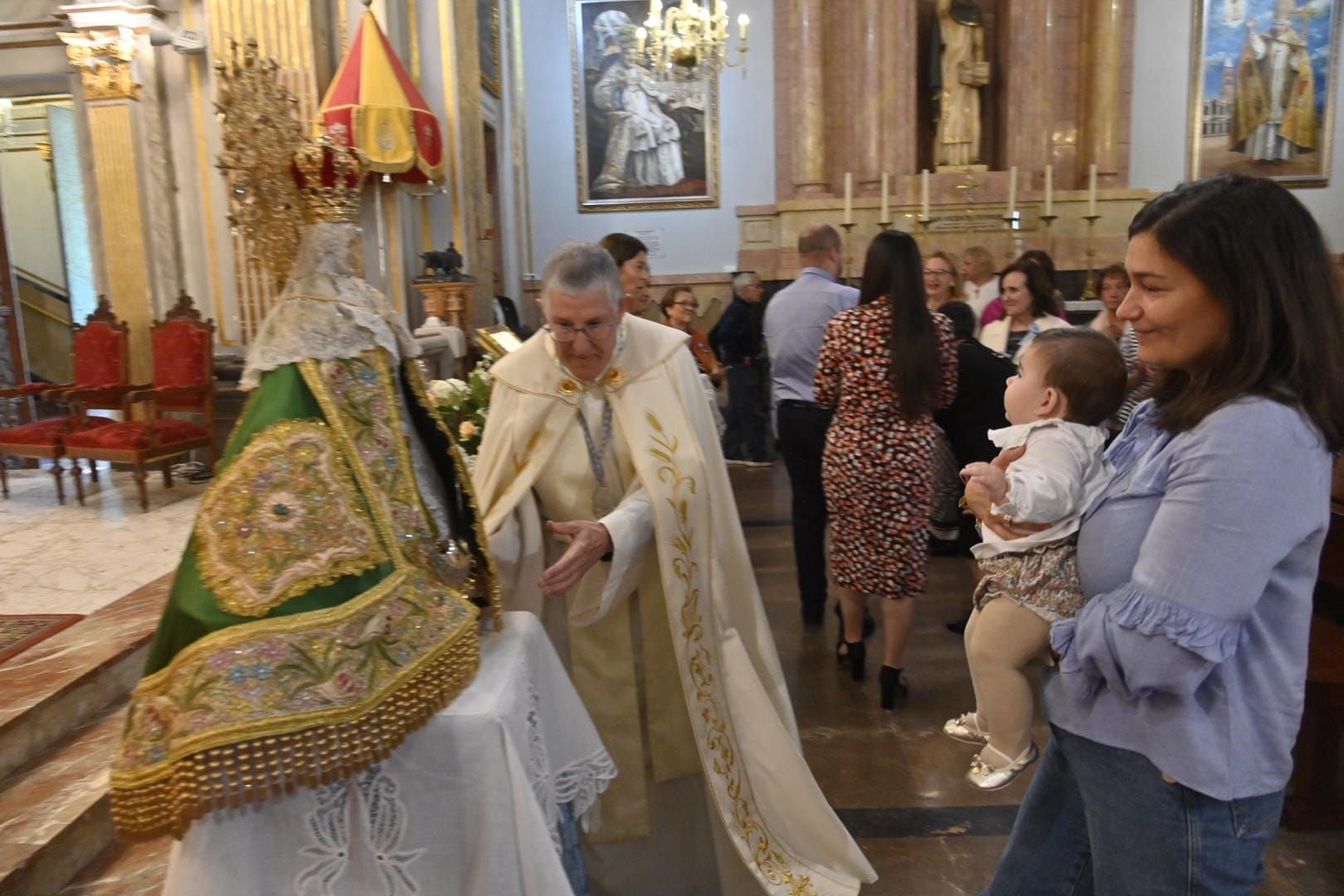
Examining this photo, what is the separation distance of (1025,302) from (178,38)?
6384 millimetres

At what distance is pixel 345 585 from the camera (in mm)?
1259

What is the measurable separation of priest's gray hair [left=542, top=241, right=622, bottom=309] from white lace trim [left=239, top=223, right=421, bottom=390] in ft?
2.19

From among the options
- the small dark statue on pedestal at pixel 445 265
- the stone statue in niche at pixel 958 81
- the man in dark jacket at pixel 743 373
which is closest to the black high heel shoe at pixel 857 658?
the small dark statue on pedestal at pixel 445 265

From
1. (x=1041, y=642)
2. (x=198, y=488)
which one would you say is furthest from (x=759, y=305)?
(x=1041, y=642)

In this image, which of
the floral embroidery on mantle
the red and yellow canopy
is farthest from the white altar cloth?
the red and yellow canopy

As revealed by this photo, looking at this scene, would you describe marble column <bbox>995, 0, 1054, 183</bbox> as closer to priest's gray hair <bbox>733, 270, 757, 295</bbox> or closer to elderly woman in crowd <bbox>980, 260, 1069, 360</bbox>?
priest's gray hair <bbox>733, 270, 757, 295</bbox>

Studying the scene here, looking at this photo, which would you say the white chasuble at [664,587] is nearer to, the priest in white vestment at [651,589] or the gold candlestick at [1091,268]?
the priest in white vestment at [651,589]

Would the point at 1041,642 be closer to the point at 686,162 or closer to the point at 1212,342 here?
the point at 1212,342

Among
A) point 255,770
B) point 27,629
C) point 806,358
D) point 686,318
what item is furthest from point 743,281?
point 255,770

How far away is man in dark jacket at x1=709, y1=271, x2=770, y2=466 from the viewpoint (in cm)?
856

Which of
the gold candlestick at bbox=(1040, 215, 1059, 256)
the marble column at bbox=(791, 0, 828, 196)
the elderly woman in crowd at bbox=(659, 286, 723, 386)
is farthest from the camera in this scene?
the marble column at bbox=(791, 0, 828, 196)

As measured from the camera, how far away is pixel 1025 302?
4.59 m

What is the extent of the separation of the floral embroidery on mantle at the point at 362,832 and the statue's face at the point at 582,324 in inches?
43.7

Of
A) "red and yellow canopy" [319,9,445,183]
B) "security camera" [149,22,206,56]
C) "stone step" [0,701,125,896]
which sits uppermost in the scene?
"security camera" [149,22,206,56]
